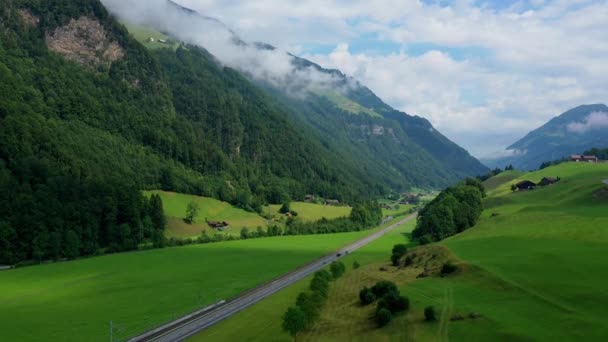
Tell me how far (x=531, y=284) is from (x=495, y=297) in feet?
19.5

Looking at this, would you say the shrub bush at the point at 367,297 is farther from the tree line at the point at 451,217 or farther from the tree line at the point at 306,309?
the tree line at the point at 451,217

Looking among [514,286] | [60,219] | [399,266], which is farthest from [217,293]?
[60,219]

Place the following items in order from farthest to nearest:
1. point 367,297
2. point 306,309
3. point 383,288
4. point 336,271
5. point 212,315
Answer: point 336,271 → point 212,315 → point 367,297 → point 383,288 → point 306,309

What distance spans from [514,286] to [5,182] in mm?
148639

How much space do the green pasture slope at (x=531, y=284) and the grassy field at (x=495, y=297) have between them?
101 millimetres

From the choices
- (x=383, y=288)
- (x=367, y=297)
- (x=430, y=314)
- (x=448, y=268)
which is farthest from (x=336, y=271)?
(x=430, y=314)

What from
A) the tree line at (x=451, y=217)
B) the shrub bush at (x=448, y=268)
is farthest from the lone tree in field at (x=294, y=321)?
the tree line at (x=451, y=217)

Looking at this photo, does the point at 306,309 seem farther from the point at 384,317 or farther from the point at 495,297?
the point at 495,297

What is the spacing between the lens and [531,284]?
68188 mm

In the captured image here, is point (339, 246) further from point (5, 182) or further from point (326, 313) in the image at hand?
point (5, 182)

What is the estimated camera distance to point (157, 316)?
77.6 meters

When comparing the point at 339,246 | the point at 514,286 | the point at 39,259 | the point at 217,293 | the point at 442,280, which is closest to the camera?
the point at 514,286

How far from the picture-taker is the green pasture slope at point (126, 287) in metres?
72.4

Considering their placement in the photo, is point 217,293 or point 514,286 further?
point 217,293
